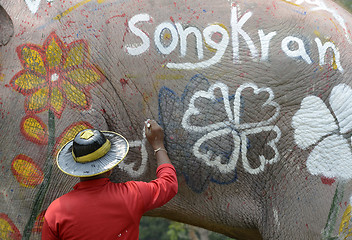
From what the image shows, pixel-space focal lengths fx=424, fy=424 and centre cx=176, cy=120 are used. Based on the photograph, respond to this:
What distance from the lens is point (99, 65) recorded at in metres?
2.56

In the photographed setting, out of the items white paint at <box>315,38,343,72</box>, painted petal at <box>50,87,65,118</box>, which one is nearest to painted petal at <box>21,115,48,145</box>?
painted petal at <box>50,87,65,118</box>

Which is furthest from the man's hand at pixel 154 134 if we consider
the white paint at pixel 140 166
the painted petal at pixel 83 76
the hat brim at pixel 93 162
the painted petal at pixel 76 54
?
the painted petal at pixel 76 54

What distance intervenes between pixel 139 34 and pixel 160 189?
97cm

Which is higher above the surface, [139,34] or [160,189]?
[139,34]

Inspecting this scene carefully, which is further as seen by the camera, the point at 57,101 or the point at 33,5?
the point at 33,5

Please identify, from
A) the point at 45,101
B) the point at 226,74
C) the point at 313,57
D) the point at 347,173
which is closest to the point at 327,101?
the point at 313,57

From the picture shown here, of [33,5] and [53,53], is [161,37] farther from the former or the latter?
[33,5]

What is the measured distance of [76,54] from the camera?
101 inches

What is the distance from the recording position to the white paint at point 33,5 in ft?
8.58

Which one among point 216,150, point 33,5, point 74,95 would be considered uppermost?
point 33,5

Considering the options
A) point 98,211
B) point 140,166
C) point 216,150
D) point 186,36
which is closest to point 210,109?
point 216,150

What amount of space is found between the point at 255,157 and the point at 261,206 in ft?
1.08

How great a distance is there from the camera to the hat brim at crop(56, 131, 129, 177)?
1.99m

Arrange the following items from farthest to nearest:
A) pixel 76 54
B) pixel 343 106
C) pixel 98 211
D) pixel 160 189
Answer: pixel 76 54
pixel 343 106
pixel 160 189
pixel 98 211
